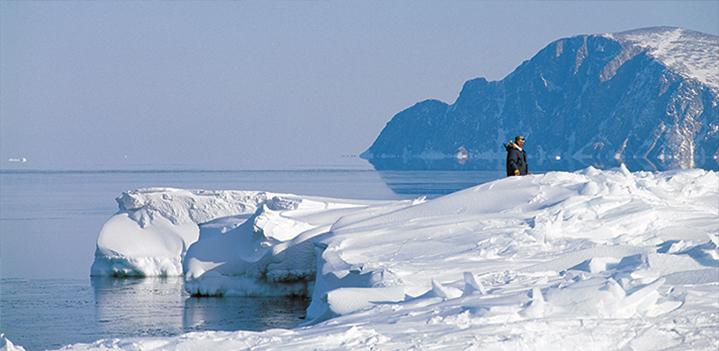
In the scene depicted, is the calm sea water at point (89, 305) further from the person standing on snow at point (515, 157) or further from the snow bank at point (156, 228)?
the person standing on snow at point (515, 157)

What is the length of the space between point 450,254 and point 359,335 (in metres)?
5.73

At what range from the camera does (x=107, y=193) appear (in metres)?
75.8

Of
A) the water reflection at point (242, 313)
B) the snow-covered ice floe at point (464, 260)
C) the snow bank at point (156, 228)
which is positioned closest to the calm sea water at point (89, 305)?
the water reflection at point (242, 313)

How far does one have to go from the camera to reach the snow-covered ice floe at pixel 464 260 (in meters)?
12.0

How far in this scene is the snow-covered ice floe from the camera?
39.2ft

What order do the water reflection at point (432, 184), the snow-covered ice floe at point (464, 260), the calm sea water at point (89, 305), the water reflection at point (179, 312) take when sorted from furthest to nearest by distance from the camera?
the water reflection at point (432, 184)
the water reflection at point (179, 312)
the calm sea water at point (89, 305)
the snow-covered ice floe at point (464, 260)

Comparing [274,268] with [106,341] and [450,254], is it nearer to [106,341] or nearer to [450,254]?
[450,254]

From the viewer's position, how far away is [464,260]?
1686 cm

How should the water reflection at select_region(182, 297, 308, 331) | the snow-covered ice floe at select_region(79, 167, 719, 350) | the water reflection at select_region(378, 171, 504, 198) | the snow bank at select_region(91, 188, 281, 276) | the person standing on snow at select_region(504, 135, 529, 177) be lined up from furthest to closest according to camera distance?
the water reflection at select_region(378, 171, 504, 198), the snow bank at select_region(91, 188, 281, 276), the person standing on snow at select_region(504, 135, 529, 177), the water reflection at select_region(182, 297, 308, 331), the snow-covered ice floe at select_region(79, 167, 719, 350)

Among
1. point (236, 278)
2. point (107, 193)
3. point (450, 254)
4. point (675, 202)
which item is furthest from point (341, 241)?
point (107, 193)

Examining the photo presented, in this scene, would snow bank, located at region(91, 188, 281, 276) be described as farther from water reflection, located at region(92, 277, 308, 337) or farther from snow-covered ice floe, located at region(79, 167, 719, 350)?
water reflection, located at region(92, 277, 308, 337)

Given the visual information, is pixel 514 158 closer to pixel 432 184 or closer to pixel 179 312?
pixel 179 312

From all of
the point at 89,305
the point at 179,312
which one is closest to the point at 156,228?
the point at 89,305

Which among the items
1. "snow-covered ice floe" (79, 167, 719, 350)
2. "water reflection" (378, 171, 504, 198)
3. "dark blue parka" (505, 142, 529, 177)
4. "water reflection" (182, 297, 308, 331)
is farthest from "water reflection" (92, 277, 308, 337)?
"water reflection" (378, 171, 504, 198)
